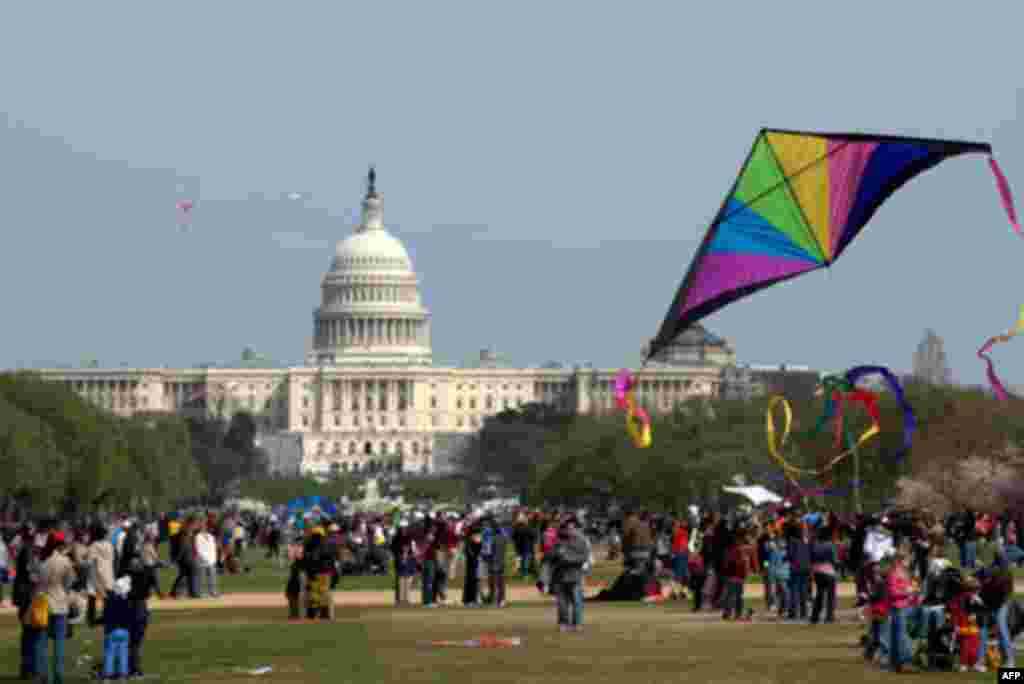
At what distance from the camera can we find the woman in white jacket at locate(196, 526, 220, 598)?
174 feet

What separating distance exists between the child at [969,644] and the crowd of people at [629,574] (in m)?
0.01

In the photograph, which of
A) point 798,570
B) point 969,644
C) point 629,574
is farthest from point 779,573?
point 969,644

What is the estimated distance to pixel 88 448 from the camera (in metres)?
124

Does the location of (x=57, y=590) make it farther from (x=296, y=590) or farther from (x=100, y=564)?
(x=296, y=590)

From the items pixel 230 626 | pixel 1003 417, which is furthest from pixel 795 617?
pixel 1003 417

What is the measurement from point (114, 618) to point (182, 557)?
2190 cm

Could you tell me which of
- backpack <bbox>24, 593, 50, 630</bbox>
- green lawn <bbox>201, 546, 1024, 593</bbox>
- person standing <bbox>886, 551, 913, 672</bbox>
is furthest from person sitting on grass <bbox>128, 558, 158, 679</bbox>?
green lawn <bbox>201, 546, 1024, 593</bbox>

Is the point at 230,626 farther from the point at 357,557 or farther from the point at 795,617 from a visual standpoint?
the point at 357,557

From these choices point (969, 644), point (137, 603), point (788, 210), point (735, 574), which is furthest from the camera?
point (735, 574)

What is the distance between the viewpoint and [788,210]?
92.4ft

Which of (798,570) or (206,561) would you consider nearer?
(798,570)

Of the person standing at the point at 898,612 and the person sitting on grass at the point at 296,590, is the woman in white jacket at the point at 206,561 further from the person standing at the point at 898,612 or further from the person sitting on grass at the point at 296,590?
the person standing at the point at 898,612

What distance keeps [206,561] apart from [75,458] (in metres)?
69.2

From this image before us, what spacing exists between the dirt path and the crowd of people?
0.48 m
